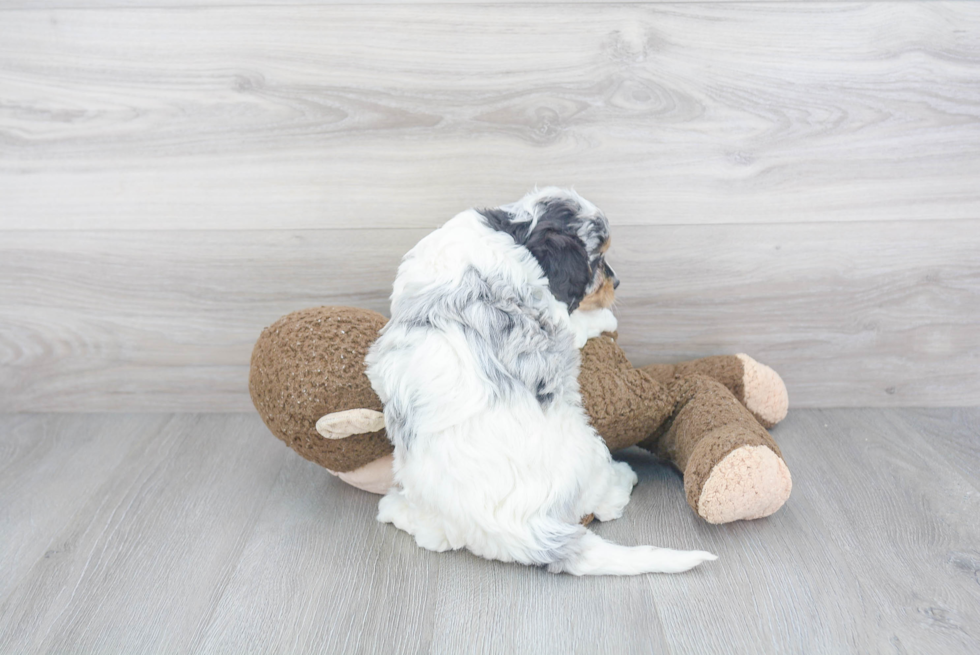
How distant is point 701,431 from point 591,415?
21 cm

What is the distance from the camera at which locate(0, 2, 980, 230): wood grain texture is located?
4.73 ft

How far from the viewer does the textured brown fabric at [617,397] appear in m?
1.26

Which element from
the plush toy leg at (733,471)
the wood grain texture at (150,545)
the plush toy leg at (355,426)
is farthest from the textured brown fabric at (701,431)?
the wood grain texture at (150,545)

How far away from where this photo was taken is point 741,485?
1.15 m

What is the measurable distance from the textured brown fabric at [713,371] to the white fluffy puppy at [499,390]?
394 mm

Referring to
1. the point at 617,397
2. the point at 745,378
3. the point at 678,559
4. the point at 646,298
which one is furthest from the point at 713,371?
the point at 678,559

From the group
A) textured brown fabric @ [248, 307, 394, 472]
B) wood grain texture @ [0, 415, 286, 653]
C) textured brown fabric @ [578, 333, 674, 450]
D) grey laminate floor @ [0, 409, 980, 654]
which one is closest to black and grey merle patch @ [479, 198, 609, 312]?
textured brown fabric @ [578, 333, 674, 450]

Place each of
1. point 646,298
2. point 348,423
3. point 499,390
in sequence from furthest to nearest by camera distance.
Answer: point 646,298, point 348,423, point 499,390

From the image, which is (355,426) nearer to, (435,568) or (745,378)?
(435,568)

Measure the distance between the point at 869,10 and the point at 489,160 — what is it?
2.68ft

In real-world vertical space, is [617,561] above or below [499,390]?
below

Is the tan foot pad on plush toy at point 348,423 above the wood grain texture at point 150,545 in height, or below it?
above

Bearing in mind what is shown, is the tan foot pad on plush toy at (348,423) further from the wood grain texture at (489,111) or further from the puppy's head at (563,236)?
the wood grain texture at (489,111)

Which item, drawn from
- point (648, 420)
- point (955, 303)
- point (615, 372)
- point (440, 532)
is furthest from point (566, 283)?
point (955, 303)
